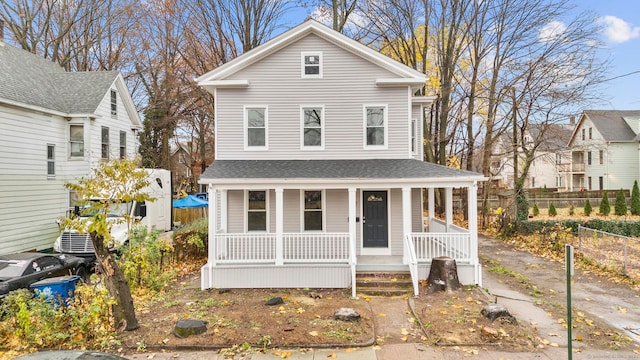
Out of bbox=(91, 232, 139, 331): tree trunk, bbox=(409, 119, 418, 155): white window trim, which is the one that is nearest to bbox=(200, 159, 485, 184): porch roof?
bbox=(409, 119, 418, 155): white window trim

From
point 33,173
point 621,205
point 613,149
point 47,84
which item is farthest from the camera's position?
point 613,149

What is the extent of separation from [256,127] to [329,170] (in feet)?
10.3

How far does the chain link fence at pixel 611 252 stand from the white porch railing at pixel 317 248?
810cm

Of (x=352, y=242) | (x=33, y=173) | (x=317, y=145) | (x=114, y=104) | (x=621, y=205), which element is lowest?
(x=352, y=242)

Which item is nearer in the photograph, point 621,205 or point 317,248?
point 317,248

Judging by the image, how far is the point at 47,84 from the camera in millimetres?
17203

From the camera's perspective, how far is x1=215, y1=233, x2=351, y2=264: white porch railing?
9.97 m

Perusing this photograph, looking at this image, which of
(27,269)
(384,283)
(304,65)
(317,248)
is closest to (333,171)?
(317,248)

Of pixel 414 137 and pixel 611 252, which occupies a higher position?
pixel 414 137

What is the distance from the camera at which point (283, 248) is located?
416 inches

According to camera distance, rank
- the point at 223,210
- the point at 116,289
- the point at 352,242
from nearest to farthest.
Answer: the point at 116,289
the point at 352,242
the point at 223,210

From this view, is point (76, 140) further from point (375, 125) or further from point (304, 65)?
point (375, 125)

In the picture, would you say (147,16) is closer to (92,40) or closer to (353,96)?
(92,40)

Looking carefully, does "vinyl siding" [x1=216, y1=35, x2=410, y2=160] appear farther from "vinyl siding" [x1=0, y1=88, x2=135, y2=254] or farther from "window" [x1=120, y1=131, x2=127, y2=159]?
"window" [x1=120, y1=131, x2=127, y2=159]
